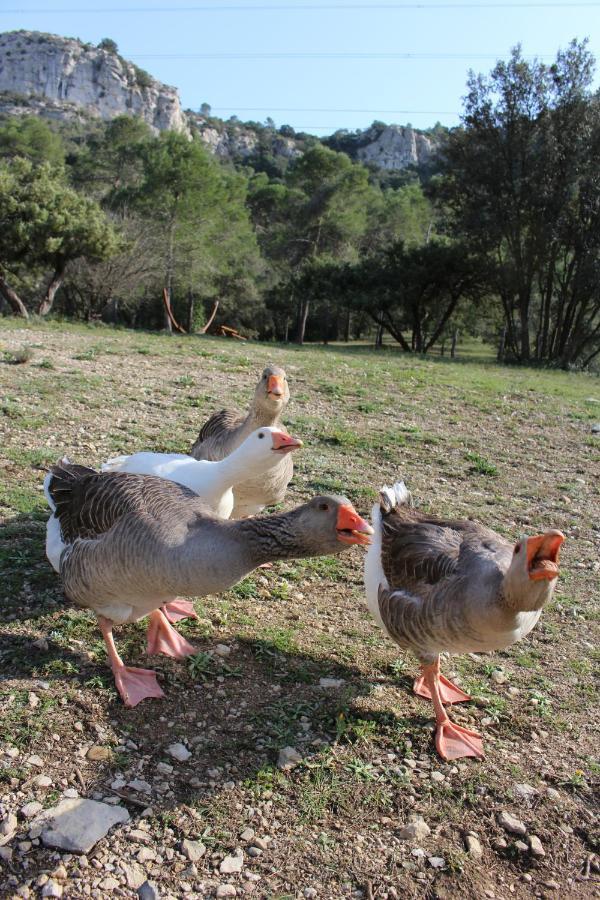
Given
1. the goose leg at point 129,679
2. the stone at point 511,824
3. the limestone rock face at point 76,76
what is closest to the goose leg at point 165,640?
the goose leg at point 129,679

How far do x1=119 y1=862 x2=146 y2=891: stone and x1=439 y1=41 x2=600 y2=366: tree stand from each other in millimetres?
22342

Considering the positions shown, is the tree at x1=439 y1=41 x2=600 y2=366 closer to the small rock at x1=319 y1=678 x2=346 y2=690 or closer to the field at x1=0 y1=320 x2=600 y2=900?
the field at x1=0 y1=320 x2=600 y2=900

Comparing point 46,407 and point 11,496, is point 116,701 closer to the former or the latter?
point 11,496

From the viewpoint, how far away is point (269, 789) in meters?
3.02

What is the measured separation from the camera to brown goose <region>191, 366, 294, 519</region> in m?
4.60

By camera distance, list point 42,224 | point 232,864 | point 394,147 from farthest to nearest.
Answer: point 394,147 → point 42,224 → point 232,864

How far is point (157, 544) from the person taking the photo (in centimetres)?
312

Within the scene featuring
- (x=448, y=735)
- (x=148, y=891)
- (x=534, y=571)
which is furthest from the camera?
(x=448, y=735)

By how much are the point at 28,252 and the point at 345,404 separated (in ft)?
45.4

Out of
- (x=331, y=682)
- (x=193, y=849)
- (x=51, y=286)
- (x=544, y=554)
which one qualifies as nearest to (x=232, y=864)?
(x=193, y=849)

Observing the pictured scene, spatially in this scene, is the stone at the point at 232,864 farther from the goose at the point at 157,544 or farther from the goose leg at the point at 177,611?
the goose leg at the point at 177,611

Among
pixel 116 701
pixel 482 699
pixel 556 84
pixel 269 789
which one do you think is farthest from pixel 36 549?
pixel 556 84

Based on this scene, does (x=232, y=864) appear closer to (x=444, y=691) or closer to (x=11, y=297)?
(x=444, y=691)

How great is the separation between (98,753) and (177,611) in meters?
1.30
